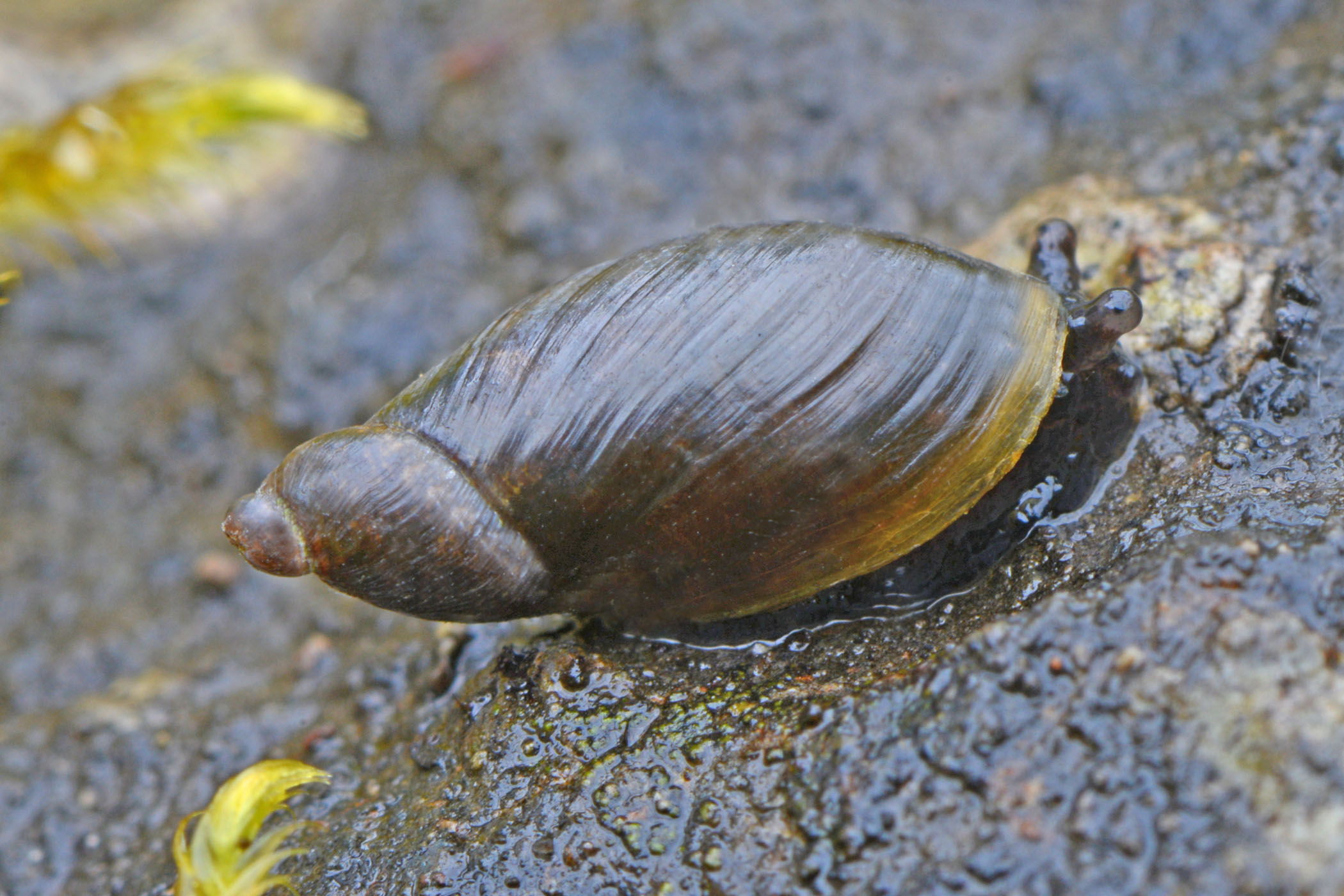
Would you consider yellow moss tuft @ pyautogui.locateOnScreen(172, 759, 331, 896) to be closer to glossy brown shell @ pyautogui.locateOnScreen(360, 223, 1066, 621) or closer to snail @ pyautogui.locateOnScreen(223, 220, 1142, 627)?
snail @ pyautogui.locateOnScreen(223, 220, 1142, 627)

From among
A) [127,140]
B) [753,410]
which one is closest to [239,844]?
[753,410]

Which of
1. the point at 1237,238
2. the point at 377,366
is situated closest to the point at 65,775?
the point at 377,366

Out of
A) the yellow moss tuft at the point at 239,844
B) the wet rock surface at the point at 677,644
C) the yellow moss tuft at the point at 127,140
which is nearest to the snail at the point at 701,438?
the wet rock surface at the point at 677,644

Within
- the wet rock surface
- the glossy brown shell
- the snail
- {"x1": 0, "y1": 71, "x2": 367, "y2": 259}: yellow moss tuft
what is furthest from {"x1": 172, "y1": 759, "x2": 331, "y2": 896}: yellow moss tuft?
{"x1": 0, "y1": 71, "x2": 367, "y2": 259}: yellow moss tuft

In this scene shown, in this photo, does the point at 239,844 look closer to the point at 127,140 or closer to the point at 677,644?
the point at 677,644

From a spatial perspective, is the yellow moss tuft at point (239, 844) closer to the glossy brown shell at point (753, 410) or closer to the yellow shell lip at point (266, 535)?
the yellow shell lip at point (266, 535)

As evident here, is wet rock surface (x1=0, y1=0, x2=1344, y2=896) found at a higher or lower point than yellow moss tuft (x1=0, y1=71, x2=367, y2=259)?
lower

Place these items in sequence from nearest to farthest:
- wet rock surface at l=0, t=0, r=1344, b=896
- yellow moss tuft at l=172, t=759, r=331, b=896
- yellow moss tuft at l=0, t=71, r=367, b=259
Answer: wet rock surface at l=0, t=0, r=1344, b=896, yellow moss tuft at l=172, t=759, r=331, b=896, yellow moss tuft at l=0, t=71, r=367, b=259
